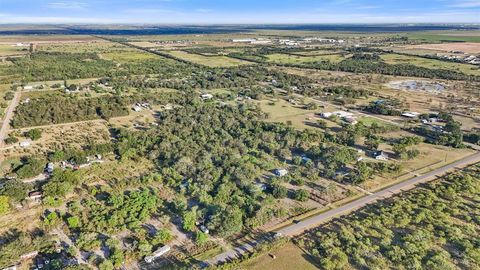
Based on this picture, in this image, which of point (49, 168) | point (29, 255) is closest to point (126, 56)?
point (49, 168)

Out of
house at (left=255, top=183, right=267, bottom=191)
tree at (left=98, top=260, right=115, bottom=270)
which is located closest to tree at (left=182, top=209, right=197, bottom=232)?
tree at (left=98, top=260, right=115, bottom=270)

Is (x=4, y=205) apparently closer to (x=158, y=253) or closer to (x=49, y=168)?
(x=49, y=168)

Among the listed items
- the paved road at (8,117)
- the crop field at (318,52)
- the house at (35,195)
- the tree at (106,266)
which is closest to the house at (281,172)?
the tree at (106,266)

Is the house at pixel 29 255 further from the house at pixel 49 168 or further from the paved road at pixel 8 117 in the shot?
the paved road at pixel 8 117

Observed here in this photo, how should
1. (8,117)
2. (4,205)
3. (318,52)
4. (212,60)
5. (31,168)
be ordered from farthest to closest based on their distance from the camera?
(318,52) < (212,60) < (8,117) < (31,168) < (4,205)

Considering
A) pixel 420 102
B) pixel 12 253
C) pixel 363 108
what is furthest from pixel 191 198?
pixel 420 102

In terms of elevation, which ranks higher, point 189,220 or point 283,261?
point 189,220
